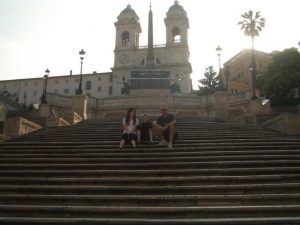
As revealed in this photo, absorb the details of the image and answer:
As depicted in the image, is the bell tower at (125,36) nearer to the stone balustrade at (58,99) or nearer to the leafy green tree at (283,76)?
the leafy green tree at (283,76)

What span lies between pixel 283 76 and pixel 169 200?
4430 centimetres

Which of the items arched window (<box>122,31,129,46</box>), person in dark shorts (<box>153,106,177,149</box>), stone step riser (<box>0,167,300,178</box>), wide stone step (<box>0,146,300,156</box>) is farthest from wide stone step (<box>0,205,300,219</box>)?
arched window (<box>122,31,129,46</box>)

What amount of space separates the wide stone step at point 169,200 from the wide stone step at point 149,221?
76 cm

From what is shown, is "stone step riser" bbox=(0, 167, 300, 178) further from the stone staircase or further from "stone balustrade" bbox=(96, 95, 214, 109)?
"stone balustrade" bbox=(96, 95, 214, 109)

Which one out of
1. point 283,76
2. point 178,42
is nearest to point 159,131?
point 283,76

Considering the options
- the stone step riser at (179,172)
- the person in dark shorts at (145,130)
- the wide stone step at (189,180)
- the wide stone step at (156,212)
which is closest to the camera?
the wide stone step at (156,212)

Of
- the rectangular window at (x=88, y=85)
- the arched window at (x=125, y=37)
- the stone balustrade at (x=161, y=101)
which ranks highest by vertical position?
the arched window at (x=125, y=37)

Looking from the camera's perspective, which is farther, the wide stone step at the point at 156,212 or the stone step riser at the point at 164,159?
the stone step riser at the point at 164,159

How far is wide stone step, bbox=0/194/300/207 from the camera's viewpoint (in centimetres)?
789

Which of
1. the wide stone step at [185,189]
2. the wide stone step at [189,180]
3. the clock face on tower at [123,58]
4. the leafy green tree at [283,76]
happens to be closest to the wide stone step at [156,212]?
the wide stone step at [185,189]

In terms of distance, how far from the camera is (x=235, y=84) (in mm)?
76562

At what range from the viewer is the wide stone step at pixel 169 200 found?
7.89 metres

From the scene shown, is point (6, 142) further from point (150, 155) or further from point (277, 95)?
Answer: point (277, 95)

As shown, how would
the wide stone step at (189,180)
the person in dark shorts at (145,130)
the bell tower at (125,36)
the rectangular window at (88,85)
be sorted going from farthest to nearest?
the rectangular window at (88,85)
the bell tower at (125,36)
the person in dark shorts at (145,130)
the wide stone step at (189,180)
